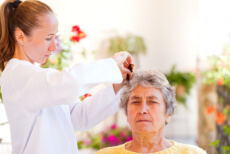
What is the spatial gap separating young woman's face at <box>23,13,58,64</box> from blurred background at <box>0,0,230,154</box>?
10.4 feet

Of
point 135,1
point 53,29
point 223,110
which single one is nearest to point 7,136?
point 53,29

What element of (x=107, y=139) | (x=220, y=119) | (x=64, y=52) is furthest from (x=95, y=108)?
(x=107, y=139)

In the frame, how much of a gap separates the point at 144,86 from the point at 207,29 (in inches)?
142

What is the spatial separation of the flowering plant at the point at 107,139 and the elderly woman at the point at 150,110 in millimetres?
2630

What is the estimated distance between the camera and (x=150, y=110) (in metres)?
1.80

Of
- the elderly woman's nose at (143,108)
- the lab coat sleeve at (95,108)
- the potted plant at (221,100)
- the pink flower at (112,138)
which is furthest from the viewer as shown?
the pink flower at (112,138)

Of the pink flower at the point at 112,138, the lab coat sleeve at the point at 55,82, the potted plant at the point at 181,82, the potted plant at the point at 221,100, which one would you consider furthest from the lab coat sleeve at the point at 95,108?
the potted plant at the point at 181,82

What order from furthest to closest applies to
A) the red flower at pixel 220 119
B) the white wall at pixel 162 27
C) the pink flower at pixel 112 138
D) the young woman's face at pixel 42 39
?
the white wall at pixel 162 27 → the pink flower at pixel 112 138 → the red flower at pixel 220 119 → the young woman's face at pixel 42 39

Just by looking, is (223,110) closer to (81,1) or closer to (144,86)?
(144,86)

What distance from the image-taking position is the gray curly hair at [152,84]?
180 cm

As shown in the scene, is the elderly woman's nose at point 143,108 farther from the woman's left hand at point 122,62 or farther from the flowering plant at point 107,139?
the flowering plant at point 107,139

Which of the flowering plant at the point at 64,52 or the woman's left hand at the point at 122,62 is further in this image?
the flowering plant at the point at 64,52

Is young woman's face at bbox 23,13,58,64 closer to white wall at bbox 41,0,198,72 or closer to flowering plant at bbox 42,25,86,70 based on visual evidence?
flowering plant at bbox 42,25,86,70

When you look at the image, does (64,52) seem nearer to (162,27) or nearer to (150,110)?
(150,110)
